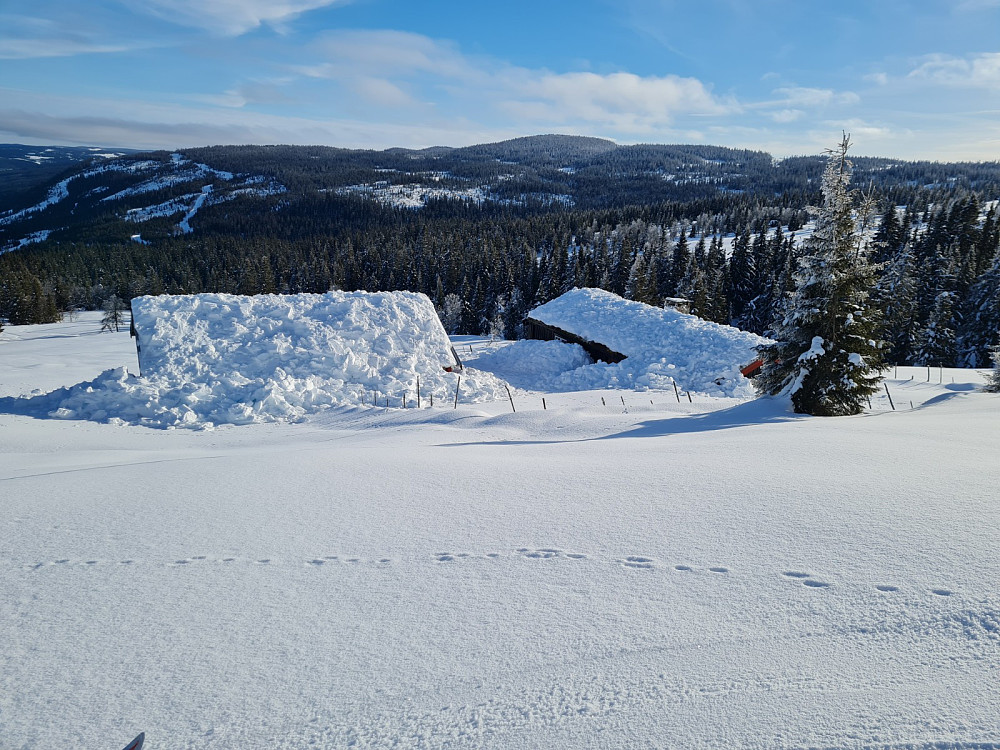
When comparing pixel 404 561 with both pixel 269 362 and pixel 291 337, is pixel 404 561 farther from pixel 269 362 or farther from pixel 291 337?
pixel 291 337

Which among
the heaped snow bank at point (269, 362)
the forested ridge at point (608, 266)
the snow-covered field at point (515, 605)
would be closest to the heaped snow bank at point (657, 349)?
the forested ridge at point (608, 266)

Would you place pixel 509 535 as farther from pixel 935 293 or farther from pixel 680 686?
pixel 935 293

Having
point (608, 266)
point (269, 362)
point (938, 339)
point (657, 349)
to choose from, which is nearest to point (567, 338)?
point (657, 349)

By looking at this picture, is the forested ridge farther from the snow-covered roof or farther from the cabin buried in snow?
the cabin buried in snow

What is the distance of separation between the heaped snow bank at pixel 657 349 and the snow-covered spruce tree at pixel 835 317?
25.1ft

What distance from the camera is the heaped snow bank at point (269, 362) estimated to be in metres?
13.9

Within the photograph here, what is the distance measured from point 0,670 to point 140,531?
182cm

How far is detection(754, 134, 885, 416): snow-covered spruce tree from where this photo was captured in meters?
13.1

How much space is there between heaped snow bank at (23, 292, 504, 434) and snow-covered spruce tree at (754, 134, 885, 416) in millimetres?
10407

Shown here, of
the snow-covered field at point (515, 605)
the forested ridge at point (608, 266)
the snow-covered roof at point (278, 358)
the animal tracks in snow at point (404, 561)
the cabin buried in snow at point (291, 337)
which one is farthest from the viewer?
the forested ridge at point (608, 266)

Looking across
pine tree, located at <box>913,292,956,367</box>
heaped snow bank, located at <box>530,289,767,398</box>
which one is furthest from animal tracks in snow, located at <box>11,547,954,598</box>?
pine tree, located at <box>913,292,956,367</box>

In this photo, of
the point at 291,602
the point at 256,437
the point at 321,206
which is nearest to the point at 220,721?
the point at 291,602

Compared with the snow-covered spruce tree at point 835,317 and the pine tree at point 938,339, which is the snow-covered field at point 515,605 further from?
the pine tree at point 938,339

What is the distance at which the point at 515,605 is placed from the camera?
3.44 metres
